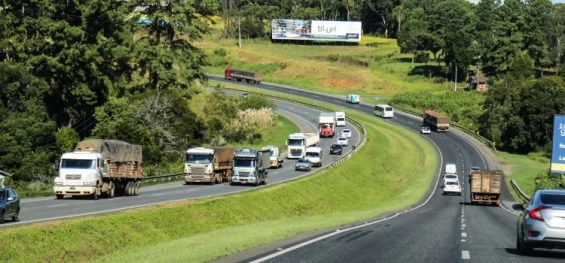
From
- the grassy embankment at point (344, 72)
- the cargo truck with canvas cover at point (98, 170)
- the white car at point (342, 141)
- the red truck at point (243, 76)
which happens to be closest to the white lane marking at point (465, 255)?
the cargo truck with canvas cover at point (98, 170)

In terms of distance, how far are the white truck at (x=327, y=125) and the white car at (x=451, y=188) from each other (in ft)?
127

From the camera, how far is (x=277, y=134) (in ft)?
→ 385

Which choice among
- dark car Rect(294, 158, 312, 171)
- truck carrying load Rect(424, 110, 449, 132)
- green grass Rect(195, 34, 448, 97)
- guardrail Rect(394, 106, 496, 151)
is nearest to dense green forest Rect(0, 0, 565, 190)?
guardrail Rect(394, 106, 496, 151)

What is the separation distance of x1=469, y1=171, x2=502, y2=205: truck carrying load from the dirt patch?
100m

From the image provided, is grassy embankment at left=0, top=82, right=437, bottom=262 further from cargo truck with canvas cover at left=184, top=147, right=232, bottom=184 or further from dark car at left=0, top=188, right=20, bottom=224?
cargo truck with canvas cover at left=184, top=147, right=232, bottom=184

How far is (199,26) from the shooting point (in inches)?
4040

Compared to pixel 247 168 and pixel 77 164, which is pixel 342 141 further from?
pixel 77 164

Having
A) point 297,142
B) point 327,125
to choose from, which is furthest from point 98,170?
point 327,125

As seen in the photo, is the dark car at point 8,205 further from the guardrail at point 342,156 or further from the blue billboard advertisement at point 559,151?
the blue billboard advertisement at point 559,151

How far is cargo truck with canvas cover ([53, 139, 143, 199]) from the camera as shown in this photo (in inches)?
1842

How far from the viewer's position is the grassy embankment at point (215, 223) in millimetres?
25625

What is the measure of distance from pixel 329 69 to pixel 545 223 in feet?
517

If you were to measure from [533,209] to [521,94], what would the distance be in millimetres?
107862

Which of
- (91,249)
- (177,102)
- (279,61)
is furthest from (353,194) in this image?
(279,61)
